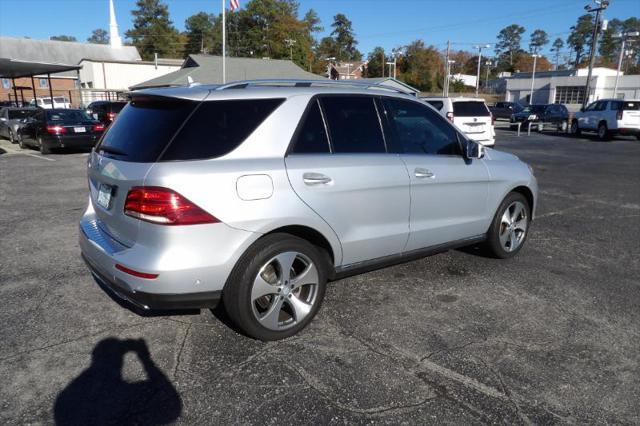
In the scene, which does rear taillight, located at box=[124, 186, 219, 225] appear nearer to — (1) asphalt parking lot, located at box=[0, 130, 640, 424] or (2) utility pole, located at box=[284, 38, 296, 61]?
(1) asphalt parking lot, located at box=[0, 130, 640, 424]

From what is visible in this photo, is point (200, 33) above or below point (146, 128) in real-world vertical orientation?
above

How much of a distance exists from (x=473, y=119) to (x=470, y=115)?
173 millimetres

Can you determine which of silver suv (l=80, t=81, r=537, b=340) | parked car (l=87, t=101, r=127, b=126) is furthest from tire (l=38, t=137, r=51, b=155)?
silver suv (l=80, t=81, r=537, b=340)

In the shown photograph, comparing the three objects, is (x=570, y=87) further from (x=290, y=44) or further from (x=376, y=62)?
(x=376, y=62)

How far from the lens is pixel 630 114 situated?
21.8 m

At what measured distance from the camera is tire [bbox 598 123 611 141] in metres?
22.5

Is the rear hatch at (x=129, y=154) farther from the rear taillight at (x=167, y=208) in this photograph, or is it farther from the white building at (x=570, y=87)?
the white building at (x=570, y=87)

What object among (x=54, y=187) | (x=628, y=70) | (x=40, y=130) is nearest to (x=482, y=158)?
(x=54, y=187)

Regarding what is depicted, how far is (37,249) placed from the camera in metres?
5.54

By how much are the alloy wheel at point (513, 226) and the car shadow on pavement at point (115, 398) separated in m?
3.66

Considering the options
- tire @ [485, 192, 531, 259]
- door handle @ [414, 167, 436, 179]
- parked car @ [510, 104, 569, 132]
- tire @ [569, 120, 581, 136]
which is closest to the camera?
door handle @ [414, 167, 436, 179]

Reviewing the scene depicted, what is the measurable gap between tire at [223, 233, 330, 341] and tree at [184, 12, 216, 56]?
Answer: 109622 millimetres

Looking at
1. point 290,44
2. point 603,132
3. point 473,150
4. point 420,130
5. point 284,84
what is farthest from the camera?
point 290,44

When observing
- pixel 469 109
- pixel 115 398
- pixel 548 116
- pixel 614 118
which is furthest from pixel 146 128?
pixel 548 116
